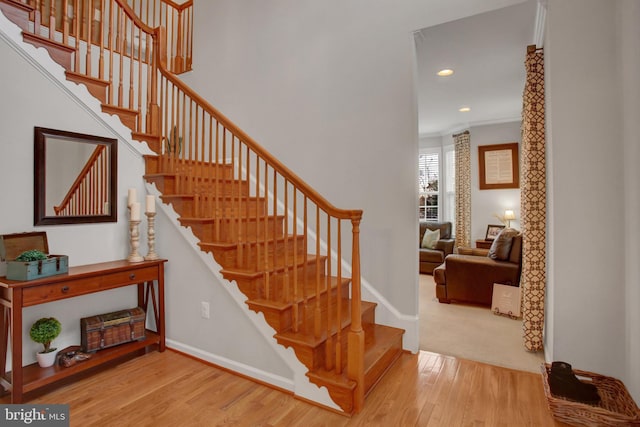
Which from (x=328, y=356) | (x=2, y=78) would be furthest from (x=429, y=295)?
(x=2, y=78)

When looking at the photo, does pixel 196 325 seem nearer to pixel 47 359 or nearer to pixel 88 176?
pixel 47 359

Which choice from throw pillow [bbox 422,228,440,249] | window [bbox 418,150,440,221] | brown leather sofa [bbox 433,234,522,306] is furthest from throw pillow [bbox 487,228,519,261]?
window [bbox 418,150,440,221]

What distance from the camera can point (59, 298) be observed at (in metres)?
2.22

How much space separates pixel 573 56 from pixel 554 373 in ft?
6.63

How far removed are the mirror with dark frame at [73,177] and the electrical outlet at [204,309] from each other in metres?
1.08

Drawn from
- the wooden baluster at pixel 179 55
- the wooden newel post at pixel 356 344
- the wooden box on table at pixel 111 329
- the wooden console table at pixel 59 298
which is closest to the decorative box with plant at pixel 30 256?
the wooden console table at pixel 59 298

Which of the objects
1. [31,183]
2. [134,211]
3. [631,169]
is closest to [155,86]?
[134,211]

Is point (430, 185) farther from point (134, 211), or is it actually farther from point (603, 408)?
point (134, 211)

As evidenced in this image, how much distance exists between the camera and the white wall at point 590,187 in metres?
2.09

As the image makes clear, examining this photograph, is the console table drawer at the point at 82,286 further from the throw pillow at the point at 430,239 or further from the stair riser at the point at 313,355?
the throw pillow at the point at 430,239

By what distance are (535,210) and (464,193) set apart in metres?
4.16

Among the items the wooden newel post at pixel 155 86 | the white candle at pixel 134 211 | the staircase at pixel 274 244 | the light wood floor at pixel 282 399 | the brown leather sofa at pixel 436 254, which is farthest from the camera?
the brown leather sofa at pixel 436 254

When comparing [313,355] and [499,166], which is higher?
[499,166]

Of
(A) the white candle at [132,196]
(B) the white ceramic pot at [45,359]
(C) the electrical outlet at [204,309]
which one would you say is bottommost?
(B) the white ceramic pot at [45,359]
